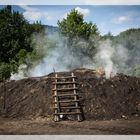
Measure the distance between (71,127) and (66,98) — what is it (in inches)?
25.2

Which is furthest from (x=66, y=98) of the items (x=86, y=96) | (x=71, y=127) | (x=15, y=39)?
(x=15, y=39)

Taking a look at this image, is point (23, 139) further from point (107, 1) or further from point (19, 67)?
point (107, 1)

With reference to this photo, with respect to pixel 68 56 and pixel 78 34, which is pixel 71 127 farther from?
pixel 78 34

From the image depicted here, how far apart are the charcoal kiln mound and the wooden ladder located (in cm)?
10

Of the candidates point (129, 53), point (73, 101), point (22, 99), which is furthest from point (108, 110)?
point (22, 99)

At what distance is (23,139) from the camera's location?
18.1ft

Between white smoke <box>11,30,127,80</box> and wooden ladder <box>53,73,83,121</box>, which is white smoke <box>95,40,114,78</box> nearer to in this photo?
white smoke <box>11,30,127,80</box>

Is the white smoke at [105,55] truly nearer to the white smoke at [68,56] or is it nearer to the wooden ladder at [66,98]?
the white smoke at [68,56]

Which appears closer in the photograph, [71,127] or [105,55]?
[71,127]

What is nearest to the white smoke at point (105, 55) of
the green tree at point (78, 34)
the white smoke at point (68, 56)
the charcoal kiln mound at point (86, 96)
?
the white smoke at point (68, 56)

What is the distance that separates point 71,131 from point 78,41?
4.33 feet

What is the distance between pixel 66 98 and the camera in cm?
620

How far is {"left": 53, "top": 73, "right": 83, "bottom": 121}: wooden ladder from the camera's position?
238 inches

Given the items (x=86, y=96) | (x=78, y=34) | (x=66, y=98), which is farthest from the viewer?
(x=86, y=96)
